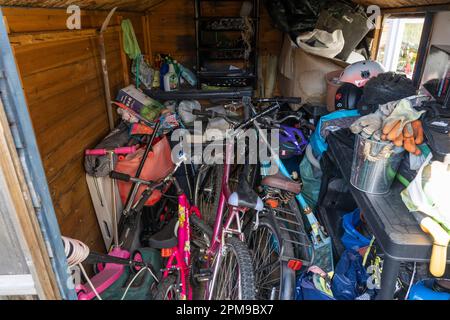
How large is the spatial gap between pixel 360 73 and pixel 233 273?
5.07 feet

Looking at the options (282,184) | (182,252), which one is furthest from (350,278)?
(182,252)

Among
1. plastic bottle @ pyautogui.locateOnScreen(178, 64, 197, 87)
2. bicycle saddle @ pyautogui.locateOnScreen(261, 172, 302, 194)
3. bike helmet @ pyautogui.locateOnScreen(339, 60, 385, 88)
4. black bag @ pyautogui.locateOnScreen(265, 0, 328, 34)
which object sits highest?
black bag @ pyautogui.locateOnScreen(265, 0, 328, 34)

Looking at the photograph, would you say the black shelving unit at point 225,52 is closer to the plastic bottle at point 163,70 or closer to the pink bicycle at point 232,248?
the plastic bottle at point 163,70

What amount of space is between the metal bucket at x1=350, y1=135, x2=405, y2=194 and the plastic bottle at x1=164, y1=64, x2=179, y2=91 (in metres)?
2.28

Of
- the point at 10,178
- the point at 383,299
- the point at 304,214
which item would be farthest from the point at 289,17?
the point at 10,178

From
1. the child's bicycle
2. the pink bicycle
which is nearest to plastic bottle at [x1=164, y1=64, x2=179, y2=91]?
the pink bicycle

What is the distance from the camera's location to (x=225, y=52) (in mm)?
3342

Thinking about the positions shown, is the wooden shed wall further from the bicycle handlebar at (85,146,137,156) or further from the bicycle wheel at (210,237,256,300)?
the bicycle wheel at (210,237,256,300)

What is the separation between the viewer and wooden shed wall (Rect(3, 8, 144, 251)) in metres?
1.32

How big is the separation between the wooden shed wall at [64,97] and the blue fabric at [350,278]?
1353 mm

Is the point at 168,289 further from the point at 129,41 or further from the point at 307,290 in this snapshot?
the point at 129,41

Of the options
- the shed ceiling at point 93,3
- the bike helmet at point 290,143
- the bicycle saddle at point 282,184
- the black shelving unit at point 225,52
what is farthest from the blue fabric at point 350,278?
the black shelving unit at point 225,52

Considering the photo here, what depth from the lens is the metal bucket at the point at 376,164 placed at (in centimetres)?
107
